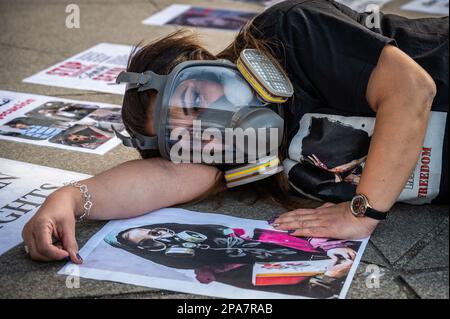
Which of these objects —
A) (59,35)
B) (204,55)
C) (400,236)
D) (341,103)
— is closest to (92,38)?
(59,35)

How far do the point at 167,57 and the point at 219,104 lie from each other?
0.16 metres

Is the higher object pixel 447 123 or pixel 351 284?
pixel 447 123

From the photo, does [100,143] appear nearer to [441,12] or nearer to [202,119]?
[202,119]

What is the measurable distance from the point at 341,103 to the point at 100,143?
657 millimetres

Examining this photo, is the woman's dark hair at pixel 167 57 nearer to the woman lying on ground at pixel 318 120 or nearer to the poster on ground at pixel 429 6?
the woman lying on ground at pixel 318 120

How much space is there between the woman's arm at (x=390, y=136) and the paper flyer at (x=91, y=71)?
36.3 inches

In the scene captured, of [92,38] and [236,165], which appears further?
[92,38]

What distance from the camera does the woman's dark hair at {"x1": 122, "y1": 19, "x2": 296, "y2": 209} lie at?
4.22ft

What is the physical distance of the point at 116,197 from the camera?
129cm

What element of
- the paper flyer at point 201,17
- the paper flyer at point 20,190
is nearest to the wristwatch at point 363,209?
the paper flyer at point 20,190

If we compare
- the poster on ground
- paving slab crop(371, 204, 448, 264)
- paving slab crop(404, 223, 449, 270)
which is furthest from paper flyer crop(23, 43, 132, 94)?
the poster on ground

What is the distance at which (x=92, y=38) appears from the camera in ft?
8.00

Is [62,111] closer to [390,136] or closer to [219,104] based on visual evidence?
[219,104]
